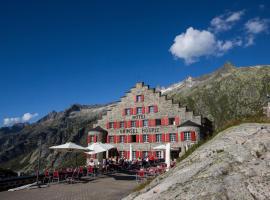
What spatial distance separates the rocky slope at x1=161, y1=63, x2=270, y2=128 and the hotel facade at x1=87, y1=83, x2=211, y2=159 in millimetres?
70600

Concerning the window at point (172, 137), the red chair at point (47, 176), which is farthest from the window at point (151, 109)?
the red chair at point (47, 176)

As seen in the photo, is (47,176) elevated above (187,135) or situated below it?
below

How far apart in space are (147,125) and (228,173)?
3099 centimetres

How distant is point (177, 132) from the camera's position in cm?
3741

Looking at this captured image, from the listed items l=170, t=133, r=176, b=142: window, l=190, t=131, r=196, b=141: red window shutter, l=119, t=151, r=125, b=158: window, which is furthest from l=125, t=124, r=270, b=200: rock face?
l=119, t=151, r=125, b=158: window

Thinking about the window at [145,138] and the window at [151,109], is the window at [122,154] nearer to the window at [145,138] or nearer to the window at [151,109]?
the window at [145,138]

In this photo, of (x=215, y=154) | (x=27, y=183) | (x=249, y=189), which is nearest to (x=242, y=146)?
(x=215, y=154)

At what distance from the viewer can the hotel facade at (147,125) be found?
36531 mm

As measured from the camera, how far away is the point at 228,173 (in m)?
8.97

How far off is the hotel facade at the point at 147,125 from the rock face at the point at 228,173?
24.3m

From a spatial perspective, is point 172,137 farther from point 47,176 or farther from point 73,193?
point 73,193

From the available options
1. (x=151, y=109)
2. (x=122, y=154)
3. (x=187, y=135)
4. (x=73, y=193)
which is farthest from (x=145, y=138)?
(x=73, y=193)

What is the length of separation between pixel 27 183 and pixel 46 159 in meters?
119

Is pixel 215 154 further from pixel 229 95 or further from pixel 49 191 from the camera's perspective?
pixel 229 95
